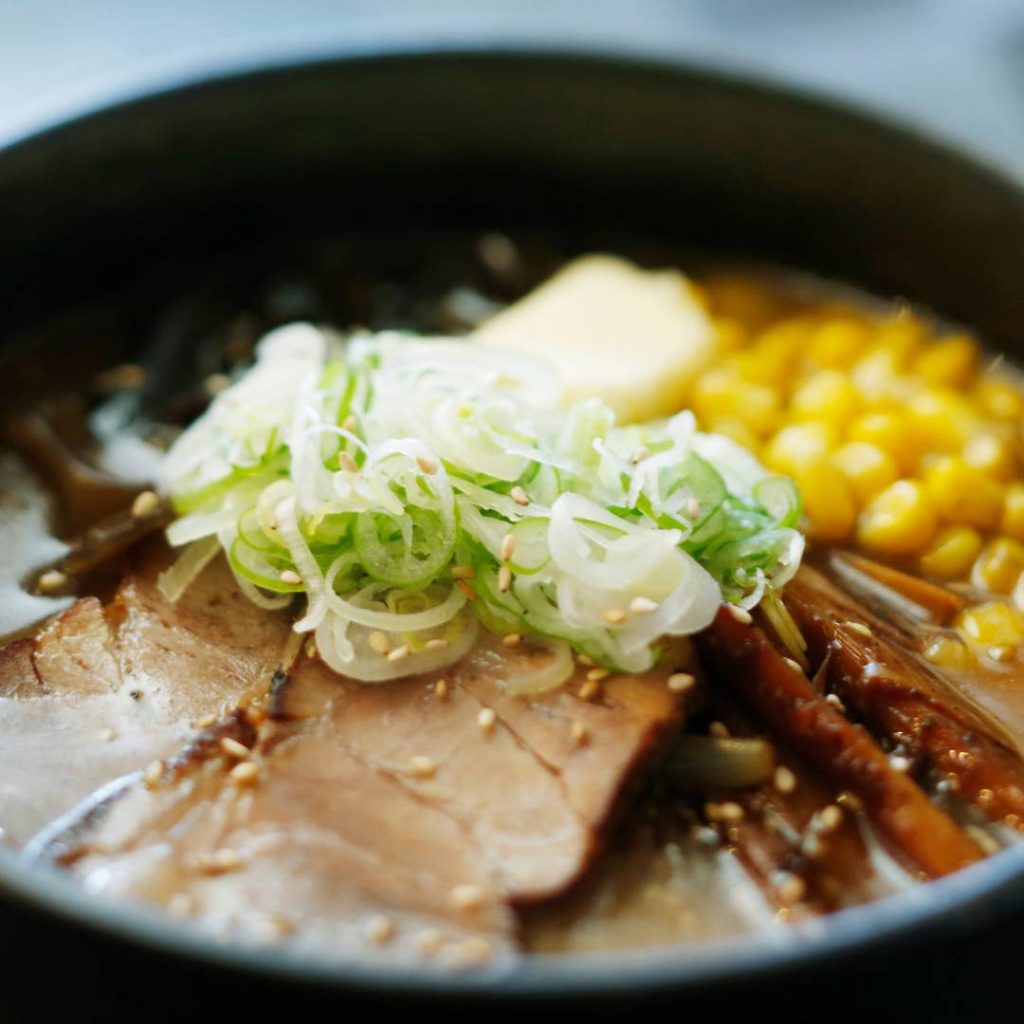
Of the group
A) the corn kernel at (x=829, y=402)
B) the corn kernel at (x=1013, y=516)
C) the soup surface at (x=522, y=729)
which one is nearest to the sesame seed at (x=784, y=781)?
the soup surface at (x=522, y=729)

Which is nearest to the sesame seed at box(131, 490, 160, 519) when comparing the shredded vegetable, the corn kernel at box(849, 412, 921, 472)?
the shredded vegetable

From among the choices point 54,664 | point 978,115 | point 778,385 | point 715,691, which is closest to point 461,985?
point 715,691

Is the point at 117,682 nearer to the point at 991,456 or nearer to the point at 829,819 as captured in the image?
the point at 829,819

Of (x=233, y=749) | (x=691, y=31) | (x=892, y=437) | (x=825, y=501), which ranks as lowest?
(x=233, y=749)

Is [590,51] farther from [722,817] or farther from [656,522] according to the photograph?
[722,817]

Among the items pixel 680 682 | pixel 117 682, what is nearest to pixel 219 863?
pixel 117 682

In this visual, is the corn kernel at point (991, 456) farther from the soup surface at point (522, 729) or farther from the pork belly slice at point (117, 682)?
the pork belly slice at point (117, 682)
